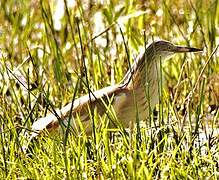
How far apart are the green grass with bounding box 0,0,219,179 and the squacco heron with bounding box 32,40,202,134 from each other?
79 millimetres

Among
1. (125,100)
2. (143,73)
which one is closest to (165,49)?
(143,73)

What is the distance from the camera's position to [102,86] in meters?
4.61

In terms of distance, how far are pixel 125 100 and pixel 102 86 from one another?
42cm

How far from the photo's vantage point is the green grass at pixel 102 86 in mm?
3270

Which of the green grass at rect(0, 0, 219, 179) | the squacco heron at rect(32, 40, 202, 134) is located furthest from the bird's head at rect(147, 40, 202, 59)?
the green grass at rect(0, 0, 219, 179)

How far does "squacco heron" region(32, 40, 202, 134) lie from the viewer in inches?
157

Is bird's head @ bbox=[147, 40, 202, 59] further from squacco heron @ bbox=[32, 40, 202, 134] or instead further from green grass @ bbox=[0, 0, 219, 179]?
green grass @ bbox=[0, 0, 219, 179]

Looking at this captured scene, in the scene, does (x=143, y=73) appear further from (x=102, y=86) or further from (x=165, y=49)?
(x=102, y=86)

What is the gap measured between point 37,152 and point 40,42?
7.31 ft

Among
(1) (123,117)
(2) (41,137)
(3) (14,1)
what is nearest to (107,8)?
(3) (14,1)

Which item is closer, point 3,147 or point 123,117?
point 3,147

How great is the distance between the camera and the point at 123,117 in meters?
4.18

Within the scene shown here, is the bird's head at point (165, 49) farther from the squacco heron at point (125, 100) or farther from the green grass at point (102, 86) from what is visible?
the green grass at point (102, 86)

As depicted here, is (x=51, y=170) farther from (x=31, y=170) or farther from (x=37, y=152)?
(x=37, y=152)
